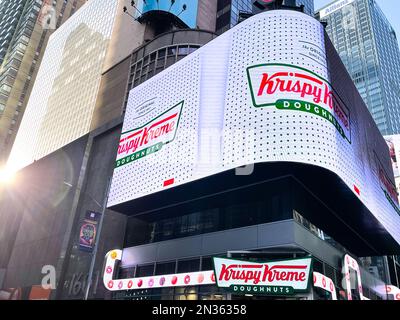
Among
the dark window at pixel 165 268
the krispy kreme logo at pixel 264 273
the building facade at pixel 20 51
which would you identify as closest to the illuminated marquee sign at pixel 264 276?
the krispy kreme logo at pixel 264 273

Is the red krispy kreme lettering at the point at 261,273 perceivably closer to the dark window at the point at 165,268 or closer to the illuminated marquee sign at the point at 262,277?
the illuminated marquee sign at the point at 262,277

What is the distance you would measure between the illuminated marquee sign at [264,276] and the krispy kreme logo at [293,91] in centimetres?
1069

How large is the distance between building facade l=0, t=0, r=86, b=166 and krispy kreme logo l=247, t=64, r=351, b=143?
88838 millimetres

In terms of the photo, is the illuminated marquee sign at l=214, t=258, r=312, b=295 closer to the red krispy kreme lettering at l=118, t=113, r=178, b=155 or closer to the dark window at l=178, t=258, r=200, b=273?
the dark window at l=178, t=258, r=200, b=273

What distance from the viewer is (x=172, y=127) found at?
32531 mm

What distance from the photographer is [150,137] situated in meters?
34.2

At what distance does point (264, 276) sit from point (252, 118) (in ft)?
36.0

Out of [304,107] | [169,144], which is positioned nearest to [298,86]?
[304,107]

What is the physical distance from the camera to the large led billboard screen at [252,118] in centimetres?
2588

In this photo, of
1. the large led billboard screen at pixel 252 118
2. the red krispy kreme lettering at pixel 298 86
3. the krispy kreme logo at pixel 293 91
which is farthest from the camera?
the red krispy kreme lettering at pixel 298 86

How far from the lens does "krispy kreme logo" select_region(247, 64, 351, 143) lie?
26469mm
